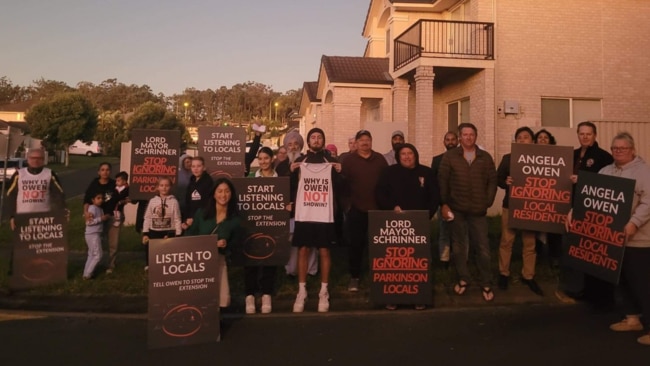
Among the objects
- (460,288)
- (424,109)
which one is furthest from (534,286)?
(424,109)

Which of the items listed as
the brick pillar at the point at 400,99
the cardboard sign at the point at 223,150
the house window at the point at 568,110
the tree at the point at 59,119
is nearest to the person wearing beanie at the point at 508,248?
the cardboard sign at the point at 223,150

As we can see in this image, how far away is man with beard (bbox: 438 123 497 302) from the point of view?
6.63 metres

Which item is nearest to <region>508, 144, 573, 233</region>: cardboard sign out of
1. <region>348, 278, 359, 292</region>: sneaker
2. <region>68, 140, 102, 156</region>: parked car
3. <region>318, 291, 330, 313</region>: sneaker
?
<region>348, 278, 359, 292</region>: sneaker

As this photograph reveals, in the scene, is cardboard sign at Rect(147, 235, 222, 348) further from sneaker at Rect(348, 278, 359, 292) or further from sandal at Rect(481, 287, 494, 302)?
sandal at Rect(481, 287, 494, 302)

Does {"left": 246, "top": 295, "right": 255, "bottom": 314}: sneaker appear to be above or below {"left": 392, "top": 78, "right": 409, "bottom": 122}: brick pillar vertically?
below

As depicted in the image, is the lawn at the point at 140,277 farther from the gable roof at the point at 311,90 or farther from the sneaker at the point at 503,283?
the gable roof at the point at 311,90

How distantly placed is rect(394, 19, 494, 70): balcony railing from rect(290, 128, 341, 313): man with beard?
9.49 meters

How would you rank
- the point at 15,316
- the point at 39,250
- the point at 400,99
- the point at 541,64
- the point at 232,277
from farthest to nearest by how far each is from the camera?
the point at 400,99
the point at 541,64
the point at 232,277
the point at 39,250
the point at 15,316

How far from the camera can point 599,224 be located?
5.89m

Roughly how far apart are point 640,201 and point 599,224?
614 millimetres

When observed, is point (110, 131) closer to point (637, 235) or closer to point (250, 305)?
point (250, 305)

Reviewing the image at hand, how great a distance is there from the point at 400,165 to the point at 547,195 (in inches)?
79.1

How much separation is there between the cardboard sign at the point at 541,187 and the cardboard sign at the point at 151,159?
5.41 metres

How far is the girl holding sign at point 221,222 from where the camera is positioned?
5.95 meters
